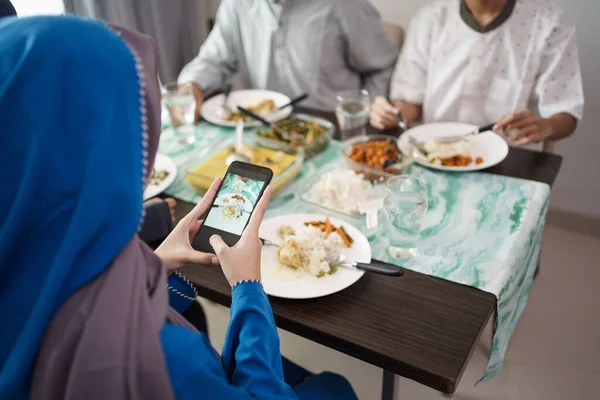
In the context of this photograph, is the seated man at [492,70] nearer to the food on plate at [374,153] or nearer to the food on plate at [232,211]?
the food on plate at [374,153]

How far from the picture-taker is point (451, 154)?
1.44 metres

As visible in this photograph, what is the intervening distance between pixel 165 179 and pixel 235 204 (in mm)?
516

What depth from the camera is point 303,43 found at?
6.80ft

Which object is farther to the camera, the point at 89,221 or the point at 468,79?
the point at 468,79

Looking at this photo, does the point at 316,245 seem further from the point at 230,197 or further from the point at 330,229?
the point at 230,197

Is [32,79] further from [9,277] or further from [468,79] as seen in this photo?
[468,79]

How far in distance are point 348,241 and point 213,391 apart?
1.76 ft

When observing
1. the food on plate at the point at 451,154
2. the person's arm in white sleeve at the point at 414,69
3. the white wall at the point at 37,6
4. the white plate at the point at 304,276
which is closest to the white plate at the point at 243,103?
the person's arm in white sleeve at the point at 414,69

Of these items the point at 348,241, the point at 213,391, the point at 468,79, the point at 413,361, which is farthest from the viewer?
the point at 468,79

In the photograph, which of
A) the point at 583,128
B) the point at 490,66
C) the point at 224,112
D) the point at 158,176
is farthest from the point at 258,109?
the point at 583,128


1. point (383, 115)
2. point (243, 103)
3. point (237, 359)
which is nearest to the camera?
point (237, 359)

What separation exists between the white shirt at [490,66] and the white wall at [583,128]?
1.20 ft

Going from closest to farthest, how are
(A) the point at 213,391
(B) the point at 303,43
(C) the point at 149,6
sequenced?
(A) the point at 213,391 < (B) the point at 303,43 < (C) the point at 149,6


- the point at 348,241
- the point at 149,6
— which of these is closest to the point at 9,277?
the point at 348,241
